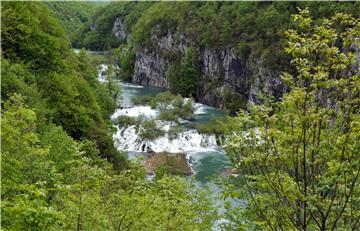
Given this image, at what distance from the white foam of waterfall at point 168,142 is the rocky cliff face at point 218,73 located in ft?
54.3

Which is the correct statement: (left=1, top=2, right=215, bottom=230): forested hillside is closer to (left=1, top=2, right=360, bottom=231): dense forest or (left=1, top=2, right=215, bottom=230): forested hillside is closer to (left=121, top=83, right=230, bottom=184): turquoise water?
(left=1, top=2, right=360, bottom=231): dense forest

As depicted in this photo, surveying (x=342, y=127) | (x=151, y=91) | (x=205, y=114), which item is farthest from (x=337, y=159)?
(x=151, y=91)

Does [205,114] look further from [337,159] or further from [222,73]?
[337,159]

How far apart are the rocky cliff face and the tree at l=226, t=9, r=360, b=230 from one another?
63.6 meters

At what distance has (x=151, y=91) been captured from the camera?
102438mm

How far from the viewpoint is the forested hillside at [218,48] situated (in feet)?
268

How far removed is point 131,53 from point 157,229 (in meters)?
117

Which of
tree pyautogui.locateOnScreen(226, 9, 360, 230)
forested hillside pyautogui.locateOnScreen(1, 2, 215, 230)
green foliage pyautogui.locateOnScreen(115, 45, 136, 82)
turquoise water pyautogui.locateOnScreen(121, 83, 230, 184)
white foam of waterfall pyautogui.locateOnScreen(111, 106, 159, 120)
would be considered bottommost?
turquoise water pyautogui.locateOnScreen(121, 83, 230, 184)

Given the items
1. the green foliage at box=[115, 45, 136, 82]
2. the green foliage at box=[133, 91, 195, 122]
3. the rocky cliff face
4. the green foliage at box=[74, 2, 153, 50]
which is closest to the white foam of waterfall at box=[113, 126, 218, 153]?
the green foliage at box=[133, 91, 195, 122]

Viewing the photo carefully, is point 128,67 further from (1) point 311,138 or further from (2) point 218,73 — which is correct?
(1) point 311,138

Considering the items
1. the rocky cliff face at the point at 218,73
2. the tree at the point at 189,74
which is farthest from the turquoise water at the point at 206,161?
the tree at the point at 189,74

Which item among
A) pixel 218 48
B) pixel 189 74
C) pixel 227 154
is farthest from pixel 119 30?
pixel 227 154

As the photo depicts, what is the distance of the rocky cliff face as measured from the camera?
82.4m

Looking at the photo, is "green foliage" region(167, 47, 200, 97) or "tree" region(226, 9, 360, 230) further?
"green foliage" region(167, 47, 200, 97)
